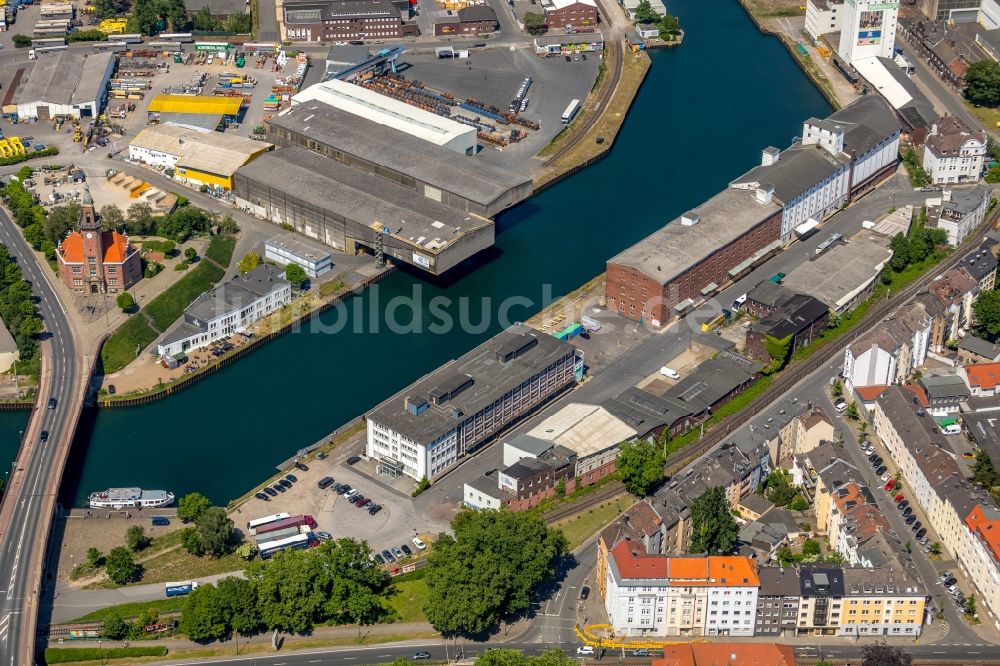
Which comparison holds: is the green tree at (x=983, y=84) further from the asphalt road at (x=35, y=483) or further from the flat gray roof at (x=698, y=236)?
the asphalt road at (x=35, y=483)

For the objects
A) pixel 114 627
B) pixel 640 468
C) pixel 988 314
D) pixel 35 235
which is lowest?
pixel 114 627

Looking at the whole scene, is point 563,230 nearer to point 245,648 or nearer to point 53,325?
point 53,325

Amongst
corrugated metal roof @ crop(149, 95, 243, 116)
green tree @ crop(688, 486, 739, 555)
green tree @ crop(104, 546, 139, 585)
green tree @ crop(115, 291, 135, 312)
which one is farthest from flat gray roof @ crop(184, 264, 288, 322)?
green tree @ crop(688, 486, 739, 555)

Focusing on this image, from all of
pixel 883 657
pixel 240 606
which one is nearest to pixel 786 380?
pixel 883 657

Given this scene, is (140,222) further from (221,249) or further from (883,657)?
(883,657)

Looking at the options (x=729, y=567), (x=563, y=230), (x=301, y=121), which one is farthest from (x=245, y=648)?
(x=301, y=121)

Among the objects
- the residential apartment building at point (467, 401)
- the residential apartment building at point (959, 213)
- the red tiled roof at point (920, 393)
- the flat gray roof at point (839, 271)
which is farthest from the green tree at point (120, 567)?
the residential apartment building at point (959, 213)

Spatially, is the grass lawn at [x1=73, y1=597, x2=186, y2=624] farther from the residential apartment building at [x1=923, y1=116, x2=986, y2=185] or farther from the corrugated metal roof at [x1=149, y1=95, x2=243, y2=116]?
the residential apartment building at [x1=923, y1=116, x2=986, y2=185]
